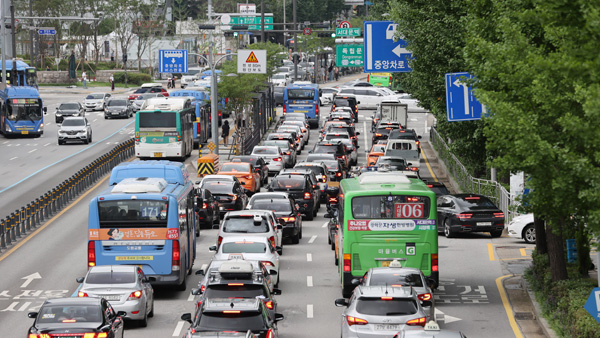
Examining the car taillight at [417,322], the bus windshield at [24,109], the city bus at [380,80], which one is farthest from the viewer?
the city bus at [380,80]

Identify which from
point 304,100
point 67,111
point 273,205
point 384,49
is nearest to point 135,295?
point 273,205

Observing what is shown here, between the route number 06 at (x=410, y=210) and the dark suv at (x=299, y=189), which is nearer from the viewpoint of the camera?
the route number 06 at (x=410, y=210)

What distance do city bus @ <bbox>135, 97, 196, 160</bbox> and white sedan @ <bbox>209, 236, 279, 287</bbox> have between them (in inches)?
1202

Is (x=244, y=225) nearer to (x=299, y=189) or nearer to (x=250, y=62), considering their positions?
(x=299, y=189)

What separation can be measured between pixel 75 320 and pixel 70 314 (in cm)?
21

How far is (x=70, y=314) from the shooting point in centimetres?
1892

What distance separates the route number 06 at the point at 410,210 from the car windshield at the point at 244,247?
4.20m

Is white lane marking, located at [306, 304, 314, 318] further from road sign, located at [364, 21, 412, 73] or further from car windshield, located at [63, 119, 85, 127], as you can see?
car windshield, located at [63, 119, 85, 127]

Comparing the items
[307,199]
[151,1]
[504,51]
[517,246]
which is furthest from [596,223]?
[151,1]

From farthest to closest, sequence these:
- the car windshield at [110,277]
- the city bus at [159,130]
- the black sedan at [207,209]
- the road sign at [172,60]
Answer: the road sign at [172,60]
the city bus at [159,130]
the black sedan at [207,209]
the car windshield at [110,277]

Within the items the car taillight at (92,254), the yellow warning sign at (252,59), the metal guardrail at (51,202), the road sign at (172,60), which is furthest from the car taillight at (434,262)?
the road sign at (172,60)

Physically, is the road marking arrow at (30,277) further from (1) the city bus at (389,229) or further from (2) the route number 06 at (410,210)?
(2) the route number 06 at (410,210)

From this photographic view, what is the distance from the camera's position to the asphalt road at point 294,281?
23.4 metres

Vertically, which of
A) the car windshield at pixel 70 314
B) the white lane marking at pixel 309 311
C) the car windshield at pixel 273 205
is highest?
the car windshield at pixel 70 314
